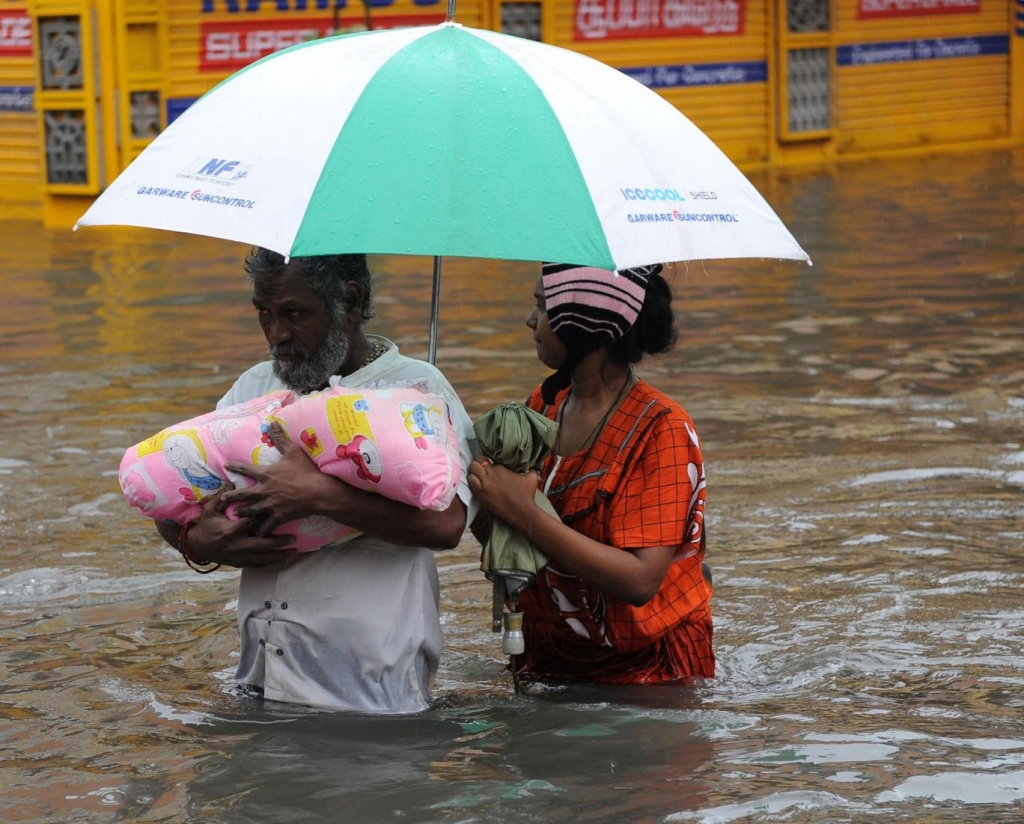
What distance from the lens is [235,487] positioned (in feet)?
12.0

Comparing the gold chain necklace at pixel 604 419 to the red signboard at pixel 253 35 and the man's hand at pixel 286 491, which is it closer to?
the man's hand at pixel 286 491

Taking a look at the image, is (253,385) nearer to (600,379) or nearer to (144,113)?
(600,379)

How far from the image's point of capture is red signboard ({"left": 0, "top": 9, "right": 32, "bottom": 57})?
55.5ft

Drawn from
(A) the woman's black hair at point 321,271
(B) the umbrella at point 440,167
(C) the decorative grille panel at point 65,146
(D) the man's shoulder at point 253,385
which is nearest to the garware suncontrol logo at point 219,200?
(B) the umbrella at point 440,167

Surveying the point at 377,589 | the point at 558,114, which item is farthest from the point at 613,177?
the point at 377,589

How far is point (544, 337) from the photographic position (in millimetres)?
4047

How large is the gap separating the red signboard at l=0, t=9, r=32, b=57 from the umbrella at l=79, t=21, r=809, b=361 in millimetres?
14040

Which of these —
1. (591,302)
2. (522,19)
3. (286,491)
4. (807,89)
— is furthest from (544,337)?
(807,89)

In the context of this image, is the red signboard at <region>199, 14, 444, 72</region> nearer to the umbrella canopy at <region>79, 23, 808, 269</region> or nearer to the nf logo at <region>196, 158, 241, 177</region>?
the umbrella canopy at <region>79, 23, 808, 269</region>

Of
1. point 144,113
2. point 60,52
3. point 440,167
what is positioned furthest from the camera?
point 144,113

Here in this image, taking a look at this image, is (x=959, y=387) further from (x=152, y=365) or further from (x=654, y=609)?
(x=654, y=609)

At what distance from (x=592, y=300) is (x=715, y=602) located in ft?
8.20

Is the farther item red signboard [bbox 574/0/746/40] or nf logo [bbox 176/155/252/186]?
red signboard [bbox 574/0/746/40]

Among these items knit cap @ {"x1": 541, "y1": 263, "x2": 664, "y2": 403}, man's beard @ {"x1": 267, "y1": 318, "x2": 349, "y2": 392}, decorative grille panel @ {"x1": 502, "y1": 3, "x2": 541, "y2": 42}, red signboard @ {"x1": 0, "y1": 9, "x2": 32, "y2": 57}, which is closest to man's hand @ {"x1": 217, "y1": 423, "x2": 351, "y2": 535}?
man's beard @ {"x1": 267, "y1": 318, "x2": 349, "y2": 392}
